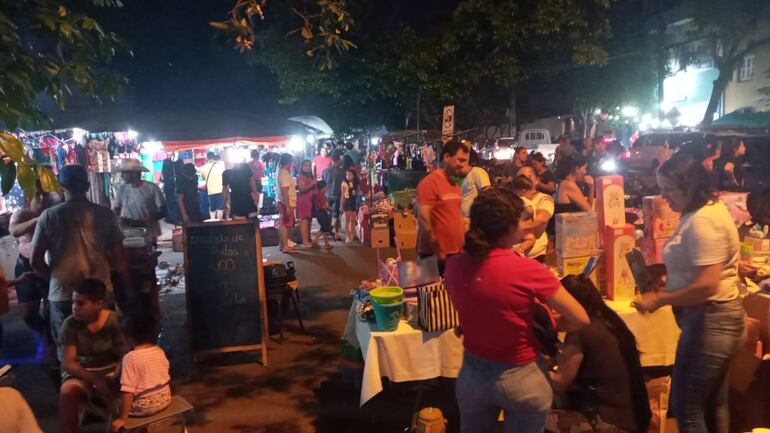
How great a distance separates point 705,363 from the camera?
3135 millimetres

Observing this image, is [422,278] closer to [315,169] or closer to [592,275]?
[592,275]

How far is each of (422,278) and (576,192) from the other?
3152 millimetres

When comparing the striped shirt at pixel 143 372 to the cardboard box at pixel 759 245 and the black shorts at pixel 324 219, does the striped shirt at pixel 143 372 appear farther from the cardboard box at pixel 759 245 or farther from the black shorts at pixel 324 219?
the black shorts at pixel 324 219

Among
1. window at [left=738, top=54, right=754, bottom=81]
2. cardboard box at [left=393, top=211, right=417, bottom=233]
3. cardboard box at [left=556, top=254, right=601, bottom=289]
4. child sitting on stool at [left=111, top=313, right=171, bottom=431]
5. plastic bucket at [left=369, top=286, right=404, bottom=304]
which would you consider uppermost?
window at [left=738, top=54, right=754, bottom=81]

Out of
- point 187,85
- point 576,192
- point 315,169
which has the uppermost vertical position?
point 187,85

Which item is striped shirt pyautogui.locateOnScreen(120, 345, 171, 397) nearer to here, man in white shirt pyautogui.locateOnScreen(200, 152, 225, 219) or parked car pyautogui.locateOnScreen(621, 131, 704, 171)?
man in white shirt pyautogui.locateOnScreen(200, 152, 225, 219)

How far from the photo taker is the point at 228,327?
19.6 ft

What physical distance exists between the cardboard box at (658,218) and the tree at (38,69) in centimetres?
375

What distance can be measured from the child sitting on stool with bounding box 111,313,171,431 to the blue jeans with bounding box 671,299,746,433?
10.2 feet

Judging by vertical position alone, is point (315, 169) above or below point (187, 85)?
below

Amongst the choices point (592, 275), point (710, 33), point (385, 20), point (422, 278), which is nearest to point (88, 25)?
point (422, 278)

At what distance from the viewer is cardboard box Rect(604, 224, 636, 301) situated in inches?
165

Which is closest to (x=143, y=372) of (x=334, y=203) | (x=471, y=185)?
(x=471, y=185)

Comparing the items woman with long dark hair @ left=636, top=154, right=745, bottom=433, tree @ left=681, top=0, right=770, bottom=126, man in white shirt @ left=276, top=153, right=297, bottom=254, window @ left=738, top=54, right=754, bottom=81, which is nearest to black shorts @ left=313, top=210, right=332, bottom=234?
man in white shirt @ left=276, top=153, right=297, bottom=254
